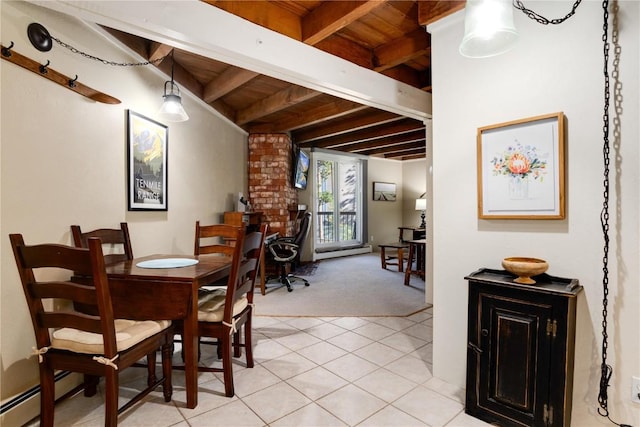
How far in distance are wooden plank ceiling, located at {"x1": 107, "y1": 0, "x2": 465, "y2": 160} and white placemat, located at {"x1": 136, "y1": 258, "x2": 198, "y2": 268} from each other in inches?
61.3

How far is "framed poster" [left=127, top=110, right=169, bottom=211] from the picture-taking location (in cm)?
244

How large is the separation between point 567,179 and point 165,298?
7.07 ft

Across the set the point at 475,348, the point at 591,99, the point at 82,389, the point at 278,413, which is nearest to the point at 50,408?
the point at 82,389

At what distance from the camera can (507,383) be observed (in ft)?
5.18

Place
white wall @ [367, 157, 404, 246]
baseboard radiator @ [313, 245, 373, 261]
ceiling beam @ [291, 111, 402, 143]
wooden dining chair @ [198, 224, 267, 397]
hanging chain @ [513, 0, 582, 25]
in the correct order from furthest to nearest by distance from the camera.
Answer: white wall @ [367, 157, 404, 246] < baseboard radiator @ [313, 245, 373, 261] < ceiling beam @ [291, 111, 402, 143] < wooden dining chair @ [198, 224, 267, 397] < hanging chain @ [513, 0, 582, 25]

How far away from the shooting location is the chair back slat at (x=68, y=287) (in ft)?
4.32

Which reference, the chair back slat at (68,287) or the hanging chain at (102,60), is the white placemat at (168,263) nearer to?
the chair back slat at (68,287)

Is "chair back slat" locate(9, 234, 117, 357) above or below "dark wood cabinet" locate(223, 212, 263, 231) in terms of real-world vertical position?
below

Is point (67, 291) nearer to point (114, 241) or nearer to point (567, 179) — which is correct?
point (114, 241)

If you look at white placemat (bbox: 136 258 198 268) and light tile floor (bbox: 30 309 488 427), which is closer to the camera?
light tile floor (bbox: 30 309 488 427)

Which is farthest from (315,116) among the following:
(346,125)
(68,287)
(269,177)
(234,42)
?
(68,287)

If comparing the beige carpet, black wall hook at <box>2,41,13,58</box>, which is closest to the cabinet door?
the beige carpet

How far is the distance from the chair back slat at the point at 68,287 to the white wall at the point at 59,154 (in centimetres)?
27

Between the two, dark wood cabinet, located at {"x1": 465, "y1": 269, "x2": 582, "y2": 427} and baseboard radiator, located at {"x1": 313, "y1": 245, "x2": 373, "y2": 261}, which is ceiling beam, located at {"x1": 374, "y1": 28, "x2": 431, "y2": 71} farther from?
baseboard radiator, located at {"x1": 313, "y1": 245, "x2": 373, "y2": 261}
